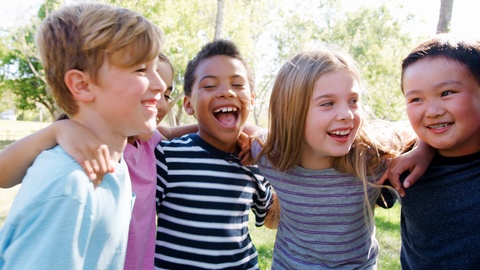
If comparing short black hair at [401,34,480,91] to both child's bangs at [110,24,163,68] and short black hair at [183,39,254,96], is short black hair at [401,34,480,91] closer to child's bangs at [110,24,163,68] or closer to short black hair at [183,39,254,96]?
short black hair at [183,39,254,96]

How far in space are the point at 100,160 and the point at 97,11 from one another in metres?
0.59

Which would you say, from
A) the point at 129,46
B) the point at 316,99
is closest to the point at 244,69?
the point at 316,99

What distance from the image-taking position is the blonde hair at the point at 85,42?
140 cm

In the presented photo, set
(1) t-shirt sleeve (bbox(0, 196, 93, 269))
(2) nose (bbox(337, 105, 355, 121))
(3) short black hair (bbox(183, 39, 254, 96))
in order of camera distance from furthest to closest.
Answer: (3) short black hair (bbox(183, 39, 254, 96))
(2) nose (bbox(337, 105, 355, 121))
(1) t-shirt sleeve (bbox(0, 196, 93, 269))

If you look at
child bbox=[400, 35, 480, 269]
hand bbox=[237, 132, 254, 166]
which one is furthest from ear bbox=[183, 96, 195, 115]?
child bbox=[400, 35, 480, 269]

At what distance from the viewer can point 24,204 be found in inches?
43.6

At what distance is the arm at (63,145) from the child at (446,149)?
4.74ft

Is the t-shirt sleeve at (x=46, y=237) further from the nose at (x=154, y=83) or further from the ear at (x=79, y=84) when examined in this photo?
the nose at (x=154, y=83)

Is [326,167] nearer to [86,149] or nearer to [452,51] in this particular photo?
[452,51]

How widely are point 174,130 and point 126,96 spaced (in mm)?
1073

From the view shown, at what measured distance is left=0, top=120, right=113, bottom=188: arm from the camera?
1300mm

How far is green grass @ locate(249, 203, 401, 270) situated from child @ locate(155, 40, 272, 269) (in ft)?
7.75

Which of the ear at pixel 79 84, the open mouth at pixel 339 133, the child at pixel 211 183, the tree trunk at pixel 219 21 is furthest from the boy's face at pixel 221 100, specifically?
the tree trunk at pixel 219 21

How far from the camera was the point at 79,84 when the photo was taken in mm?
1435
